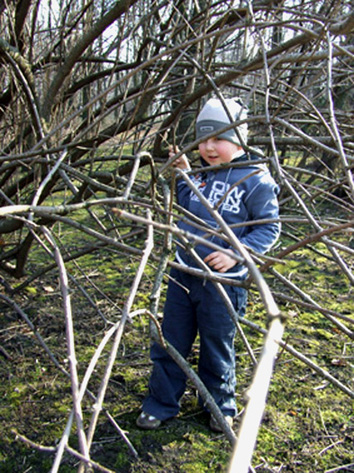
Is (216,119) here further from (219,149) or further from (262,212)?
(262,212)

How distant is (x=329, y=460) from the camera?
2.02 metres

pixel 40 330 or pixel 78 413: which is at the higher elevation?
pixel 78 413

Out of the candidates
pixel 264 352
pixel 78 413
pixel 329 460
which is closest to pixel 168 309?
pixel 329 460

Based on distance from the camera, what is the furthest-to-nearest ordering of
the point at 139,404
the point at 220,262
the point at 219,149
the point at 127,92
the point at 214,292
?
the point at 127,92, the point at 139,404, the point at 219,149, the point at 214,292, the point at 220,262

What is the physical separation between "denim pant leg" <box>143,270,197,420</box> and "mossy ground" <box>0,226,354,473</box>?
0.30 feet

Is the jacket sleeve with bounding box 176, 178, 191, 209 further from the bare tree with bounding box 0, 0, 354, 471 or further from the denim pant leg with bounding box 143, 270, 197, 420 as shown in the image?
the denim pant leg with bounding box 143, 270, 197, 420

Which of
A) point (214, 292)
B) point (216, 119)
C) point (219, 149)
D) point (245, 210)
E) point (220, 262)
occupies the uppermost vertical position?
point (216, 119)

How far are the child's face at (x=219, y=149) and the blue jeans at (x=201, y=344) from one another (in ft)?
1.77

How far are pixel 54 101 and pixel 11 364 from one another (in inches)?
53.1

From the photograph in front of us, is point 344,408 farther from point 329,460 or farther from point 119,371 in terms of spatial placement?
point 119,371

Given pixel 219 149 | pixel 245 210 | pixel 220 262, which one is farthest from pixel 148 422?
pixel 219 149

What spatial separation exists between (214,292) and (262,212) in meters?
0.39

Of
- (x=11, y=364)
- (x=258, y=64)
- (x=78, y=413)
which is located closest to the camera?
(x=78, y=413)

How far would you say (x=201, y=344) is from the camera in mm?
2191
